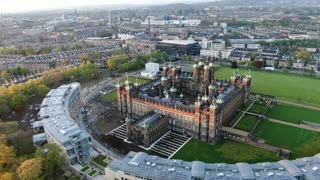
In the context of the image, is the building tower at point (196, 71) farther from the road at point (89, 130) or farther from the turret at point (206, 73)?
the road at point (89, 130)

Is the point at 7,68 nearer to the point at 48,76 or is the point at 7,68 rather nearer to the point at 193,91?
the point at 48,76

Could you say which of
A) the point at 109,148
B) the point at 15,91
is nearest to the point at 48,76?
the point at 15,91

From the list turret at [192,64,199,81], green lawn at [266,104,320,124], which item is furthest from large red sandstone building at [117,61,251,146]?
green lawn at [266,104,320,124]

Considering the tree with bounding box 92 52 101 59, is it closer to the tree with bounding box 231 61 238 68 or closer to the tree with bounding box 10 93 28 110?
the tree with bounding box 10 93 28 110

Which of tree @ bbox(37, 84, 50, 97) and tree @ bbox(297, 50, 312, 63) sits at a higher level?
tree @ bbox(297, 50, 312, 63)

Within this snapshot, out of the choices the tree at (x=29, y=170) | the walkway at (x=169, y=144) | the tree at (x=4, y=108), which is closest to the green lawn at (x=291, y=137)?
the walkway at (x=169, y=144)
